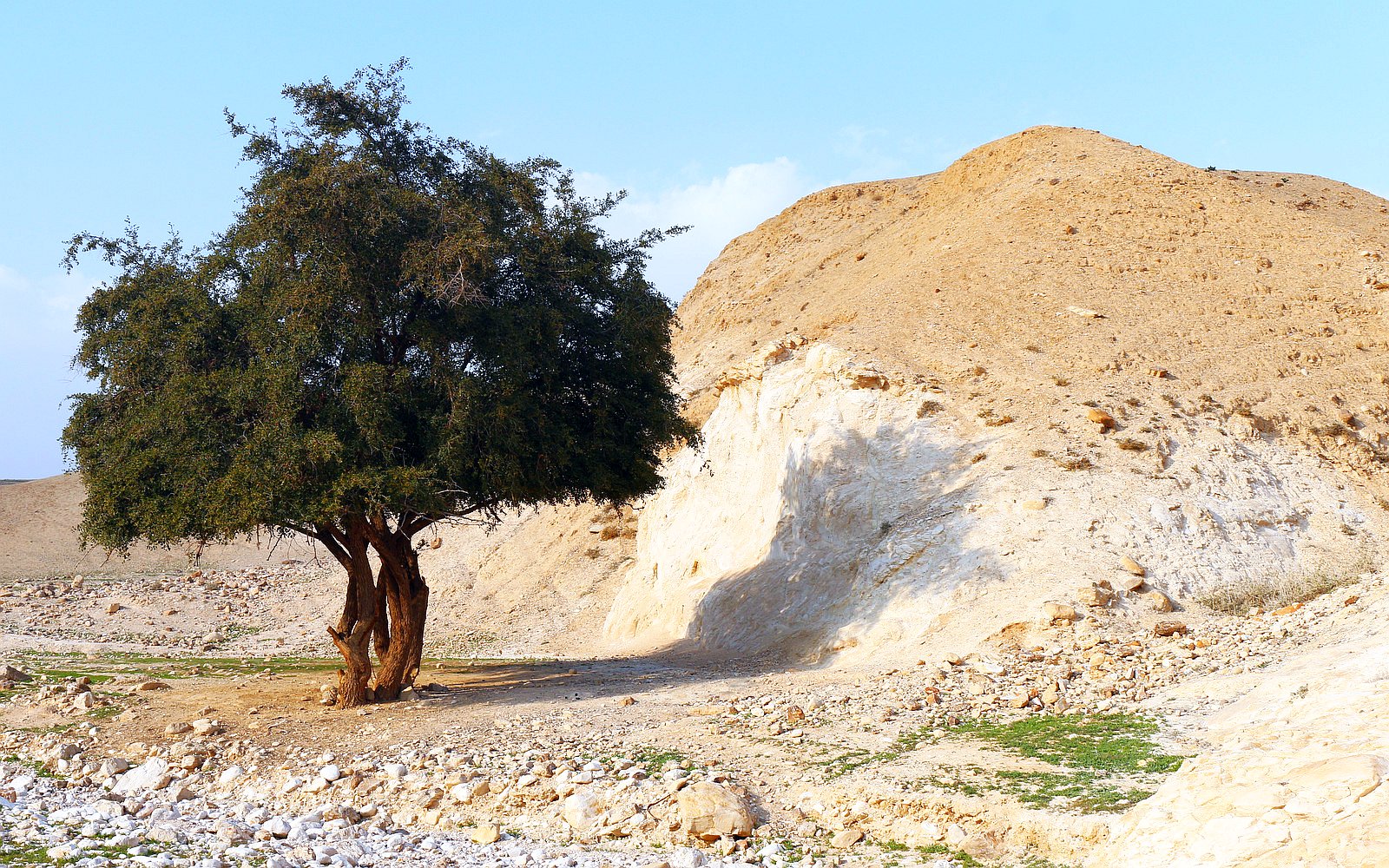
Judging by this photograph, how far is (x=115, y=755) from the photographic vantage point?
40.5 ft

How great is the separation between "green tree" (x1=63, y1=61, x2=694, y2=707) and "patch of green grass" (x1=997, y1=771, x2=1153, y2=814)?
7.67 m

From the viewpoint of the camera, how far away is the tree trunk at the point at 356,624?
1474 centimetres

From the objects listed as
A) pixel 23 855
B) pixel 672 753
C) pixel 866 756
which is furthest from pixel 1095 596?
pixel 23 855

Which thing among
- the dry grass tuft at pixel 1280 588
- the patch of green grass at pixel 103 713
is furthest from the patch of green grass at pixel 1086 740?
the patch of green grass at pixel 103 713

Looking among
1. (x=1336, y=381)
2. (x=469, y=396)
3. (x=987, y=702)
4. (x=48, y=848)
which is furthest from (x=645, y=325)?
(x=1336, y=381)

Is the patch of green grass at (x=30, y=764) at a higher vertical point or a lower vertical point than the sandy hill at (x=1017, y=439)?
lower

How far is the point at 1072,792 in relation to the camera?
29.4ft

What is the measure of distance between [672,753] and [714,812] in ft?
6.36

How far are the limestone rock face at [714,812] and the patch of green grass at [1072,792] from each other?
2255mm

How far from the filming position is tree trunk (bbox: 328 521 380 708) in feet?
48.4

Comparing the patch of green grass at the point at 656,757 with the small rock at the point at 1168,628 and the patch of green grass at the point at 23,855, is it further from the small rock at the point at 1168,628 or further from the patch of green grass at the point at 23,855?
the small rock at the point at 1168,628

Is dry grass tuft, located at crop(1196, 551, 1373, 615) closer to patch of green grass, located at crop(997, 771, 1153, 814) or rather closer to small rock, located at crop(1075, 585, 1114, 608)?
small rock, located at crop(1075, 585, 1114, 608)

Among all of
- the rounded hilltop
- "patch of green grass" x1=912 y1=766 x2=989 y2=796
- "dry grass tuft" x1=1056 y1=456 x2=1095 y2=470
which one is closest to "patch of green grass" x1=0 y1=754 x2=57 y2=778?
"patch of green grass" x1=912 y1=766 x2=989 y2=796

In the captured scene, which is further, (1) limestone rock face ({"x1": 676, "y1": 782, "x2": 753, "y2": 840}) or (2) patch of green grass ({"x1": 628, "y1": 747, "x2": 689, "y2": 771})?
(2) patch of green grass ({"x1": 628, "y1": 747, "x2": 689, "y2": 771})
